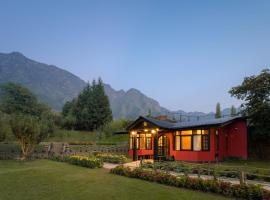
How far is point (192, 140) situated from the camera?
1711 cm

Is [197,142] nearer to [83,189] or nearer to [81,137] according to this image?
[83,189]

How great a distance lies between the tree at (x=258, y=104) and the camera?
18.1 meters

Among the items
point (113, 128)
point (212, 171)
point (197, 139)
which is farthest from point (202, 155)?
point (113, 128)

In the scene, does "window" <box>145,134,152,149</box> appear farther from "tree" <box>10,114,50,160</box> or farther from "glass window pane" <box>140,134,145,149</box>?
"tree" <box>10,114,50,160</box>

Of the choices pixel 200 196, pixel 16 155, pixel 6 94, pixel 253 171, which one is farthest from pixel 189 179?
pixel 6 94

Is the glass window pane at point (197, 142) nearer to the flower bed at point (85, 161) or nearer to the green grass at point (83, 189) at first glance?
the flower bed at point (85, 161)

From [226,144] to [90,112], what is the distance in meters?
22.6

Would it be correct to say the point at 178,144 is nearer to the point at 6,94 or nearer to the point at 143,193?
the point at 143,193

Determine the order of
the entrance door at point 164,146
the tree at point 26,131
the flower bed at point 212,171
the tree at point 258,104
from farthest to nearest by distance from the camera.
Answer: the entrance door at point 164,146, the tree at point 258,104, the tree at point 26,131, the flower bed at point 212,171

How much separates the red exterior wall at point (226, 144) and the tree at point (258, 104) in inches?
39.4

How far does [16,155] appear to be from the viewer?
18.8 m

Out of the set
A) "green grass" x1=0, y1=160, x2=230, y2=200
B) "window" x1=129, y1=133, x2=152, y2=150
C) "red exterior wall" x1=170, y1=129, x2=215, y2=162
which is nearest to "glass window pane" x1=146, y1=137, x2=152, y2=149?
"window" x1=129, y1=133, x2=152, y2=150

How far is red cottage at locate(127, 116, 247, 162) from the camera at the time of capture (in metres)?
16.3

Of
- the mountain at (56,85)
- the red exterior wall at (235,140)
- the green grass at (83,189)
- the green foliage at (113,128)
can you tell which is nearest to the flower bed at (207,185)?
the green grass at (83,189)
